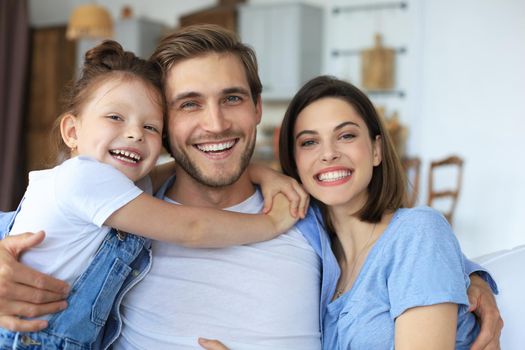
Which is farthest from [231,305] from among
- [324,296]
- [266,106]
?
[266,106]

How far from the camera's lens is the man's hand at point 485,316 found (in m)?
1.43

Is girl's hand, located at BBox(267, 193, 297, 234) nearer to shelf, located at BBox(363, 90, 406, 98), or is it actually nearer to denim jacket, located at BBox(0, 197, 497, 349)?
denim jacket, located at BBox(0, 197, 497, 349)

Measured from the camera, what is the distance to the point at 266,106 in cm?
667

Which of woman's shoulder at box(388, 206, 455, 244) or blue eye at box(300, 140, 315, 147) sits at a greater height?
blue eye at box(300, 140, 315, 147)

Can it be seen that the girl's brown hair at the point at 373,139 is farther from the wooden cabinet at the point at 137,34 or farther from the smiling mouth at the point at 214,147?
the wooden cabinet at the point at 137,34

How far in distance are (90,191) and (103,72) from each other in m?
0.38

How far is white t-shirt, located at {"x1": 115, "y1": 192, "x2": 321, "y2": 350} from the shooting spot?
5.03 ft

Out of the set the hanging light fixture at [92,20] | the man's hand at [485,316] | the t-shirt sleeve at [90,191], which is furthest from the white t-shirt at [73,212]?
the hanging light fixture at [92,20]

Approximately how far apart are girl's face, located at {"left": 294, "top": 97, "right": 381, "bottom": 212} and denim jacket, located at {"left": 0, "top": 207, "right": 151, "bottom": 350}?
489 mm

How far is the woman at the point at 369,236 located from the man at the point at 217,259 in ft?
0.32

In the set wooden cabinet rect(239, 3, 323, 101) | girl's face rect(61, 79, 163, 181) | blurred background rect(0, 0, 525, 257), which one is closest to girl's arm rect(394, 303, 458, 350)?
girl's face rect(61, 79, 163, 181)

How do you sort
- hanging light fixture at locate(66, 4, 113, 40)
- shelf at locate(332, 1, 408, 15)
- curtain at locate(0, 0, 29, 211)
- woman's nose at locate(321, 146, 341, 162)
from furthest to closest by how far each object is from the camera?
curtain at locate(0, 0, 29, 211) < shelf at locate(332, 1, 408, 15) < hanging light fixture at locate(66, 4, 113, 40) < woman's nose at locate(321, 146, 341, 162)

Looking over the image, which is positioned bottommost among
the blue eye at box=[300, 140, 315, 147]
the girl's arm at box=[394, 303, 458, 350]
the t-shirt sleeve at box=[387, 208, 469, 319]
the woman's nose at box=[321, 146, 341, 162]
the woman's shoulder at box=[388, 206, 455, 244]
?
the girl's arm at box=[394, 303, 458, 350]

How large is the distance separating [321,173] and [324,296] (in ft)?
1.07
